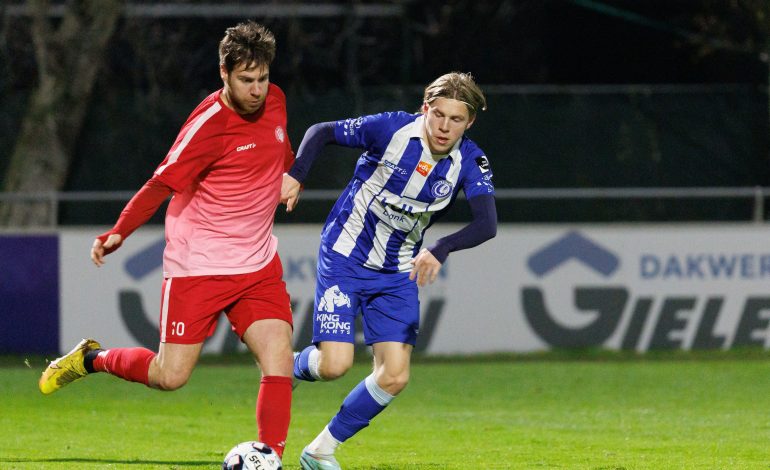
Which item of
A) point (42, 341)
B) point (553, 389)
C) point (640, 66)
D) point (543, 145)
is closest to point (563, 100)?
point (543, 145)

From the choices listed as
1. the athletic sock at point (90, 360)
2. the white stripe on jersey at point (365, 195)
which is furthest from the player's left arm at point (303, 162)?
the athletic sock at point (90, 360)

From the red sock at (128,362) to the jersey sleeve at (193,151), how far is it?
3.05ft

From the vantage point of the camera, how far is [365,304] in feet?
23.1

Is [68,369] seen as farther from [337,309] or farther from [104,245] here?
[337,309]

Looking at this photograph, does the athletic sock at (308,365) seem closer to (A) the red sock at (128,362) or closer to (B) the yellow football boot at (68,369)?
(A) the red sock at (128,362)

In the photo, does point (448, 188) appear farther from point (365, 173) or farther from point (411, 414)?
point (411, 414)

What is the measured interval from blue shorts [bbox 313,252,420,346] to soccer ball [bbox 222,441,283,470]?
3.43 feet

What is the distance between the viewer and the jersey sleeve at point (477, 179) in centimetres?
675

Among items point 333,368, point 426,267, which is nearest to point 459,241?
point 426,267

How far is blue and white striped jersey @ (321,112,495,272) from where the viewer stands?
6.82 m

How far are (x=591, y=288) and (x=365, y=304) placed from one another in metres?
6.56

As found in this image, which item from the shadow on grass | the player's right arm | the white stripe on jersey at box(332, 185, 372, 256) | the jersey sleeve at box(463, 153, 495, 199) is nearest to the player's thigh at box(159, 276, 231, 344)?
the player's right arm

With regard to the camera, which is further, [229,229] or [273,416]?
[229,229]

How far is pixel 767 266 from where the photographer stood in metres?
13.3
